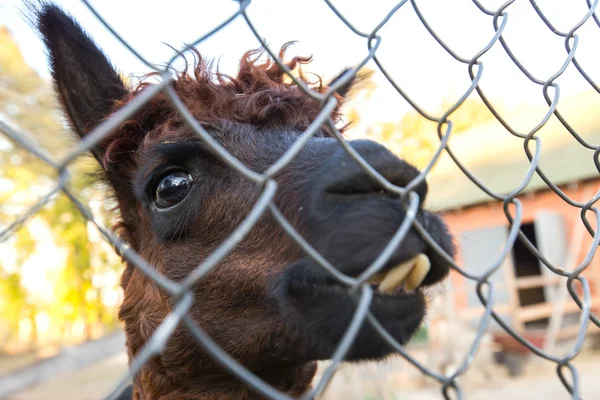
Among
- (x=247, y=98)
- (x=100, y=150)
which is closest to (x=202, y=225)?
(x=247, y=98)

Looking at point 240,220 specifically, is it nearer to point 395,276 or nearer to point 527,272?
point 395,276

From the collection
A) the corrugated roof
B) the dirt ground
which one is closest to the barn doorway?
the corrugated roof

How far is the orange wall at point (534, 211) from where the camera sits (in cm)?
1491

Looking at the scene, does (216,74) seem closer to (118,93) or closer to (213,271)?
(118,93)

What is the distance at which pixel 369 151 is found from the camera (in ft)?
5.57

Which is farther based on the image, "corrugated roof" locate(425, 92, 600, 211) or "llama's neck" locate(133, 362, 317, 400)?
"corrugated roof" locate(425, 92, 600, 211)

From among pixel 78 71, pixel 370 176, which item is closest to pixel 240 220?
pixel 370 176

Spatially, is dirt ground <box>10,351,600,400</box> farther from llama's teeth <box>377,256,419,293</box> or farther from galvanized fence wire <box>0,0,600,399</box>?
galvanized fence wire <box>0,0,600,399</box>

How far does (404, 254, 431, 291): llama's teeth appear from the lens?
1584mm

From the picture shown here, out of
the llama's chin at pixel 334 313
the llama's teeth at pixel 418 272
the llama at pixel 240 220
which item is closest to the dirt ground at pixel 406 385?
the llama at pixel 240 220

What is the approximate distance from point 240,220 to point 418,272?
0.93m

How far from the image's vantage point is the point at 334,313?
5.64 ft

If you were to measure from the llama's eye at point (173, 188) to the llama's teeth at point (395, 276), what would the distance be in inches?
46.4

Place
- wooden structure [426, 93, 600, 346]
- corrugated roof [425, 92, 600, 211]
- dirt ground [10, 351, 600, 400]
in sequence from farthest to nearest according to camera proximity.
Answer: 1. corrugated roof [425, 92, 600, 211]
2. wooden structure [426, 93, 600, 346]
3. dirt ground [10, 351, 600, 400]
